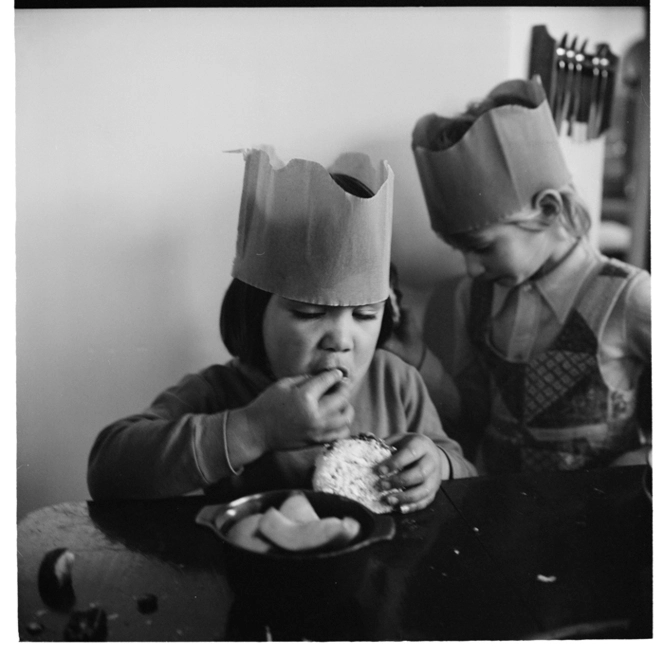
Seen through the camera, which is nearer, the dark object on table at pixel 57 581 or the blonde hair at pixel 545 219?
the dark object on table at pixel 57 581

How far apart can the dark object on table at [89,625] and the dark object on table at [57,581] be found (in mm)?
27

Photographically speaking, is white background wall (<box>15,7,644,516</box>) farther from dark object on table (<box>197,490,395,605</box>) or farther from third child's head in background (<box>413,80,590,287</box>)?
dark object on table (<box>197,490,395,605</box>)

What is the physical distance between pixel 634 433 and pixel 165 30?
0.94 meters

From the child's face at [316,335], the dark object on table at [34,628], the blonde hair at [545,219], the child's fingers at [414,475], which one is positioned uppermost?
the blonde hair at [545,219]

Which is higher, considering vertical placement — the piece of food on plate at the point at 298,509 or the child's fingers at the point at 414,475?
the child's fingers at the point at 414,475

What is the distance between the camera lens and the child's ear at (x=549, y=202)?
1.15 m

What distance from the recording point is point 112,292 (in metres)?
1.14

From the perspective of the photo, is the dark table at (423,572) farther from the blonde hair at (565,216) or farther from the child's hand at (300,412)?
the blonde hair at (565,216)

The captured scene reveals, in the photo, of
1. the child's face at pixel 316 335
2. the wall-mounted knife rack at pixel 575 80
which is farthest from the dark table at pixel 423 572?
the wall-mounted knife rack at pixel 575 80

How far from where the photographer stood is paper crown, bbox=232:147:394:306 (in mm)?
1081
